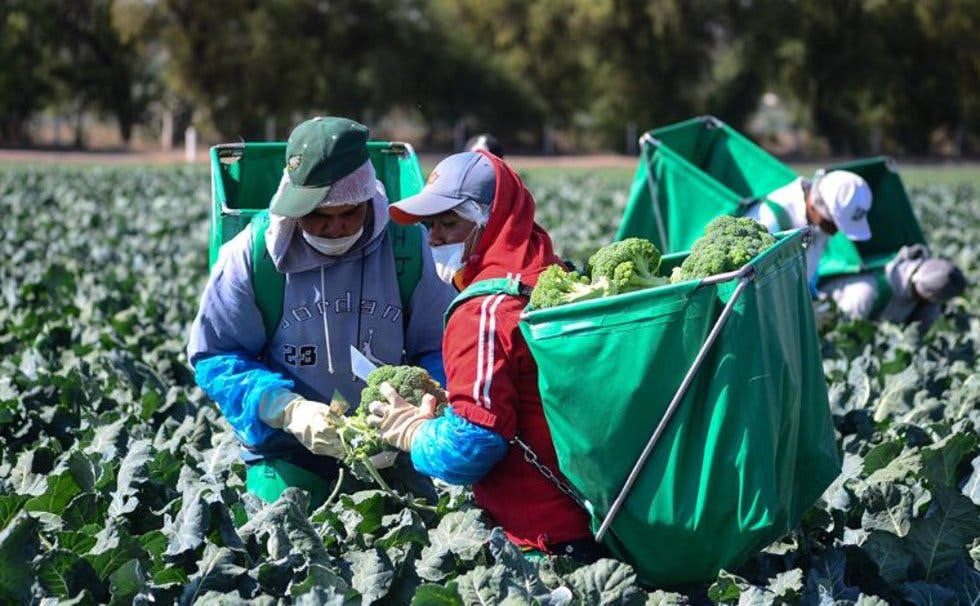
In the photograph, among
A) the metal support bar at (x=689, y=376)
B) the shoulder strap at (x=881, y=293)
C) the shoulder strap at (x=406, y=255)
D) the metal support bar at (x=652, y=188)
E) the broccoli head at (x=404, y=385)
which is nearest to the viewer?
the metal support bar at (x=689, y=376)

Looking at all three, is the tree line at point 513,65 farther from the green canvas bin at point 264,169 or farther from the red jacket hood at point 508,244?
the red jacket hood at point 508,244

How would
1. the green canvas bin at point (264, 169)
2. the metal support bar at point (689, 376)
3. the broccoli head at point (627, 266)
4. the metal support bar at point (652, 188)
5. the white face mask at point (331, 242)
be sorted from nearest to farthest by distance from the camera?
the metal support bar at point (689, 376), the broccoli head at point (627, 266), the white face mask at point (331, 242), the green canvas bin at point (264, 169), the metal support bar at point (652, 188)

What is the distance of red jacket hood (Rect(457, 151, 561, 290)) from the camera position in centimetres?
407

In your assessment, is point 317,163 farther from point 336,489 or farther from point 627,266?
point 627,266

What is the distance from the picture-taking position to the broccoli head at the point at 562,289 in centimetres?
380

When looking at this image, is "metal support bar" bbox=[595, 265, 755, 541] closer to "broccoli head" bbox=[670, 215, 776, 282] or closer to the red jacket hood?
"broccoli head" bbox=[670, 215, 776, 282]

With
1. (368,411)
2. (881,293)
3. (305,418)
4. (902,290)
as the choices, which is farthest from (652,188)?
(368,411)

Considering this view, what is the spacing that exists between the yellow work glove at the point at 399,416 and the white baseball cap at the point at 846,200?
17.9 ft

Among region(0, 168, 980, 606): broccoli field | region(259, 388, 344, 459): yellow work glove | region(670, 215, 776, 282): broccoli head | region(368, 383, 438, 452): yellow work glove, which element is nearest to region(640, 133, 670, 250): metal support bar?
region(0, 168, 980, 606): broccoli field

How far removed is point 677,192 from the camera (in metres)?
10.3

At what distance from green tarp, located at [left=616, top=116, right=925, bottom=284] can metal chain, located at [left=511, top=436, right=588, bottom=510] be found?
5.64 metres

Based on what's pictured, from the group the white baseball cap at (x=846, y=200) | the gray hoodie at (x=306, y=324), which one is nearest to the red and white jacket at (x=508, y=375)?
the gray hoodie at (x=306, y=324)

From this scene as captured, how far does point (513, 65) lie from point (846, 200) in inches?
2241

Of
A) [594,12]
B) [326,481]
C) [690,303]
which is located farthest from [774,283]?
[594,12]
